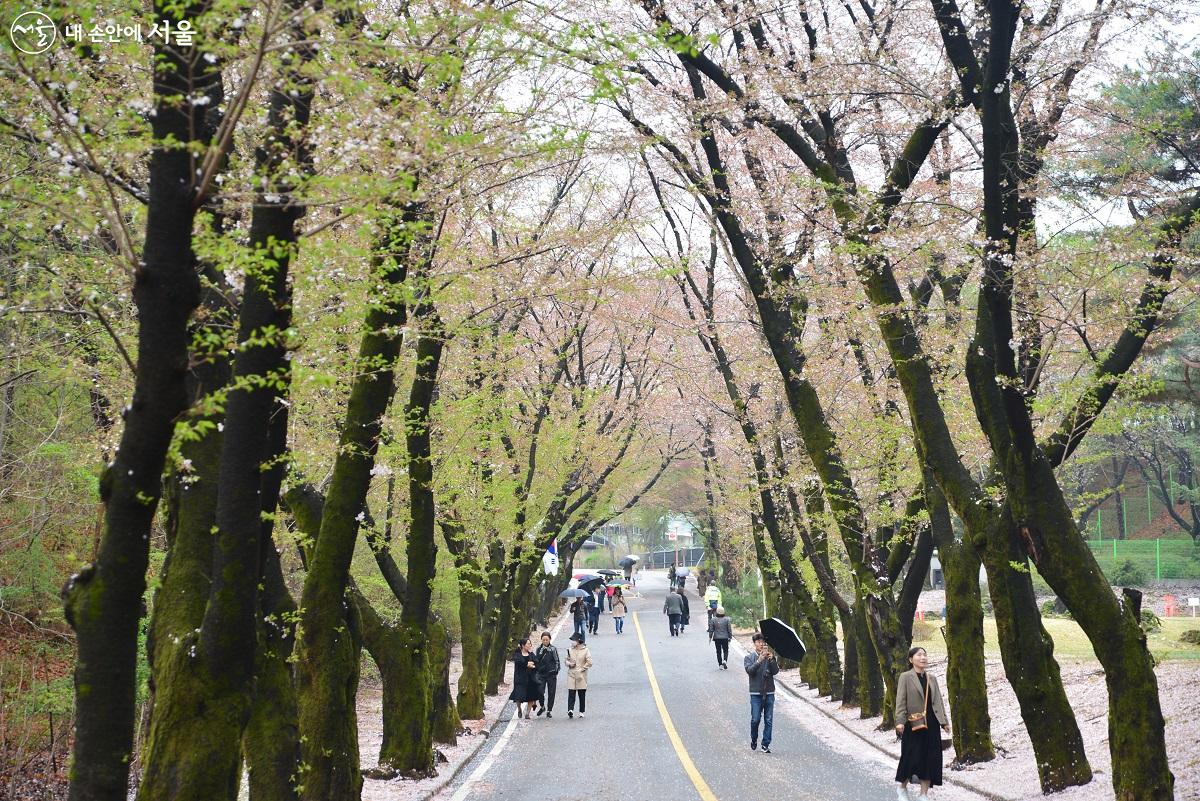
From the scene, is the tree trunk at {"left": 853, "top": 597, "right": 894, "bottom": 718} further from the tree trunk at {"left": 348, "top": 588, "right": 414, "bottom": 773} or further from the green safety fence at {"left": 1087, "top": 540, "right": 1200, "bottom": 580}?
the green safety fence at {"left": 1087, "top": 540, "right": 1200, "bottom": 580}

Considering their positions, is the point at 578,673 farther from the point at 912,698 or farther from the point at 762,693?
the point at 912,698

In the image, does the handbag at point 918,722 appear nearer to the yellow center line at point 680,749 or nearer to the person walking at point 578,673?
the yellow center line at point 680,749

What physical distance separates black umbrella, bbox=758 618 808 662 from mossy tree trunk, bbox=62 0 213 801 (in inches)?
592

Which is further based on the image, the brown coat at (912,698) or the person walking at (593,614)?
the person walking at (593,614)

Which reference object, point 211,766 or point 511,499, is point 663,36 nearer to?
point 211,766

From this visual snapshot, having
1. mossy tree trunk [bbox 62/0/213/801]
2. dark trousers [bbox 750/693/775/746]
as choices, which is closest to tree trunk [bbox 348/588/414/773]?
dark trousers [bbox 750/693/775/746]

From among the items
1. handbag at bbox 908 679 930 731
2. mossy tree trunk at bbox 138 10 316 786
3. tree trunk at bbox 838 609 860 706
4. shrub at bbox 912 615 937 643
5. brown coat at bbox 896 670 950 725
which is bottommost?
shrub at bbox 912 615 937 643

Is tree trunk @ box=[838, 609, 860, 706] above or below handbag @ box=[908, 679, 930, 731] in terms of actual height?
below

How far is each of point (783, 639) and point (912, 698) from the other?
8.12 meters

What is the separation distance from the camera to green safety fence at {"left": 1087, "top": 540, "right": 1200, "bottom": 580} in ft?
179

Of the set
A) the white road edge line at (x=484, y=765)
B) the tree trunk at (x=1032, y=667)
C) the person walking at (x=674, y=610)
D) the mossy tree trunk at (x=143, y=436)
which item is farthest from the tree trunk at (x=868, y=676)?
the person walking at (x=674, y=610)

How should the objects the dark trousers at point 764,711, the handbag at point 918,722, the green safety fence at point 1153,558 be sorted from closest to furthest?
the handbag at point 918,722
the dark trousers at point 764,711
the green safety fence at point 1153,558

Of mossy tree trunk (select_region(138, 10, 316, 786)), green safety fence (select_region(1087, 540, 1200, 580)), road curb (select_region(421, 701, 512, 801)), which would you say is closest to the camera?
mossy tree trunk (select_region(138, 10, 316, 786))

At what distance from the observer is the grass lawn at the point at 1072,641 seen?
25.2 metres
